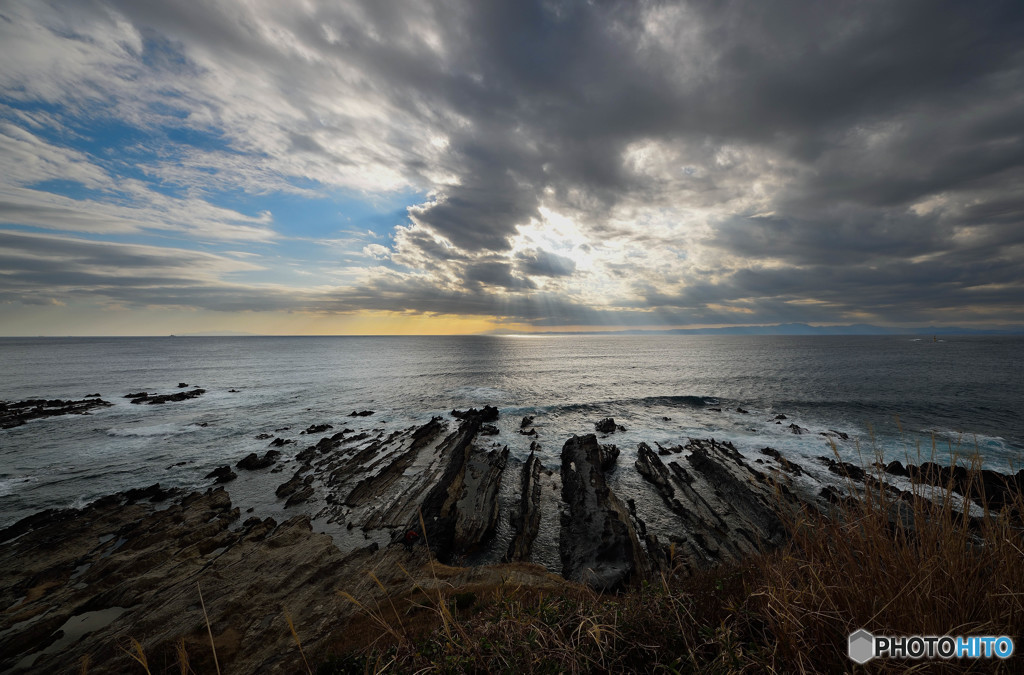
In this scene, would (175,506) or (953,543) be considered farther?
(175,506)

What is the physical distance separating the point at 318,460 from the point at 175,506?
8.54 m

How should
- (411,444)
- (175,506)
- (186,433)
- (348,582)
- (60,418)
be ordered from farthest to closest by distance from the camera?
(60,418)
(186,433)
(411,444)
(175,506)
(348,582)

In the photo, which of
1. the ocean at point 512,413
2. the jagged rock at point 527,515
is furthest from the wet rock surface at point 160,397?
the jagged rock at point 527,515

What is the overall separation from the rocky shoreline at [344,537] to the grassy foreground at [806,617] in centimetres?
104

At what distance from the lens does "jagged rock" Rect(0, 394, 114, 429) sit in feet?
120

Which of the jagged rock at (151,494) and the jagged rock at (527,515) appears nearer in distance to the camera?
the jagged rock at (527,515)

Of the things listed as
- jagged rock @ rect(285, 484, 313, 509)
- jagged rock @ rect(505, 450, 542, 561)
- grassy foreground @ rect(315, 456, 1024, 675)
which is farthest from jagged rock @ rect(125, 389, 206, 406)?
grassy foreground @ rect(315, 456, 1024, 675)

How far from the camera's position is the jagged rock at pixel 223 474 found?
23483 millimetres

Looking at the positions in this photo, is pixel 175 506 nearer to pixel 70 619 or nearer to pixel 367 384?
pixel 70 619

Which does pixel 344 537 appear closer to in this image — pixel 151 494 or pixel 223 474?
pixel 223 474

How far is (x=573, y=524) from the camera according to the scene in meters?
17.7

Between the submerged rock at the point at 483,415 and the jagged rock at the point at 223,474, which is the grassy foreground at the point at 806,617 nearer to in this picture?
the jagged rock at the point at 223,474

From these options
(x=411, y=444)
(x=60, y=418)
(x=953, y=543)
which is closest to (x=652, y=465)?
(x=411, y=444)

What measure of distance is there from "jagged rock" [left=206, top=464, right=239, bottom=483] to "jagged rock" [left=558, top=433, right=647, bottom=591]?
2199 centimetres
